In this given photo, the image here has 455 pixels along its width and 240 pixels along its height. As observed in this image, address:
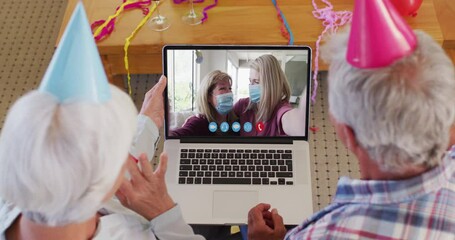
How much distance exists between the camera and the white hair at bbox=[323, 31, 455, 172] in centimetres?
79

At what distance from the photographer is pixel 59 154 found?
760mm

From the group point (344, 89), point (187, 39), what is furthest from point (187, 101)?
point (344, 89)

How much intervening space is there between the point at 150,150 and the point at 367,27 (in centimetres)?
69

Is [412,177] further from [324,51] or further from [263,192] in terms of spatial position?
[263,192]

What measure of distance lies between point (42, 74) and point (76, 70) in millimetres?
1604

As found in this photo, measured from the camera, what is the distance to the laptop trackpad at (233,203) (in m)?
1.34

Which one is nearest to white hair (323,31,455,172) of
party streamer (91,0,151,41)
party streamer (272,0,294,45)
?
party streamer (272,0,294,45)

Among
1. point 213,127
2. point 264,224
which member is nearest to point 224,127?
point 213,127

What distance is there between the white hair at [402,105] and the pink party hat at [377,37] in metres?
0.01

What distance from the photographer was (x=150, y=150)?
4.43 feet

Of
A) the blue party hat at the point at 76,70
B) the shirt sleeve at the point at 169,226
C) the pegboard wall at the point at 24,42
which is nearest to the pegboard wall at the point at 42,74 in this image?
the pegboard wall at the point at 24,42

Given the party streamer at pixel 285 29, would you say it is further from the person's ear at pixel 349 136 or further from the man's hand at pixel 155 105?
the person's ear at pixel 349 136

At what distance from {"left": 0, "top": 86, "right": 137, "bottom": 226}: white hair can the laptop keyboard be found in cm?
59

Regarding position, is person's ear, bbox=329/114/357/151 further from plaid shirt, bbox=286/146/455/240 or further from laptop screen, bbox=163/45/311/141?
laptop screen, bbox=163/45/311/141
